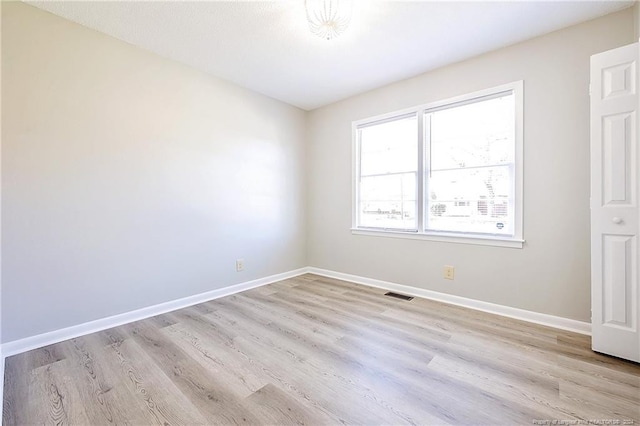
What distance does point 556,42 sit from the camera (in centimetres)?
229

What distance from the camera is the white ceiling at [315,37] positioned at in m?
2.03

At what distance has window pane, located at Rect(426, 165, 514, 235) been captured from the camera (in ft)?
8.51

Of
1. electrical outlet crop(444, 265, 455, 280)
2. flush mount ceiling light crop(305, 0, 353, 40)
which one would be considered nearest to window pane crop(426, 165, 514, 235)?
electrical outlet crop(444, 265, 455, 280)

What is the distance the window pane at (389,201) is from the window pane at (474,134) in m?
0.42

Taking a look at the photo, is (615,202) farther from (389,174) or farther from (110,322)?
(110,322)

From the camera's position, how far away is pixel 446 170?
294cm

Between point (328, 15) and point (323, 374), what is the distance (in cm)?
245

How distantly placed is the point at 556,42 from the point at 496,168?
1.11 metres

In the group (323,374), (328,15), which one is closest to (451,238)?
(323,374)

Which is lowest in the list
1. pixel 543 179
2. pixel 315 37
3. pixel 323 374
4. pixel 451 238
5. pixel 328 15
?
pixel 323 374

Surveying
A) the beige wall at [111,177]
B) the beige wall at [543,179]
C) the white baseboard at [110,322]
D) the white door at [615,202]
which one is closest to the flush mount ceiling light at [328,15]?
the beige wall at [543,179]

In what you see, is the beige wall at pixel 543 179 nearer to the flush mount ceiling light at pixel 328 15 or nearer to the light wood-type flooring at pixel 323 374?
the light wood-type flooring at pixel 323 374

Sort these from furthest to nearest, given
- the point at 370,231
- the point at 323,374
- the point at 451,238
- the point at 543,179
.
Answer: the point at 370,231
the point at 451,238
the point at 543,179
the point at 323,374

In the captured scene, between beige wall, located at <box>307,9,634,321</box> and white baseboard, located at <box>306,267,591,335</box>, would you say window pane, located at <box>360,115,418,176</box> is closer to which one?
beige wall, located at <box>307,9,634,321</box>
